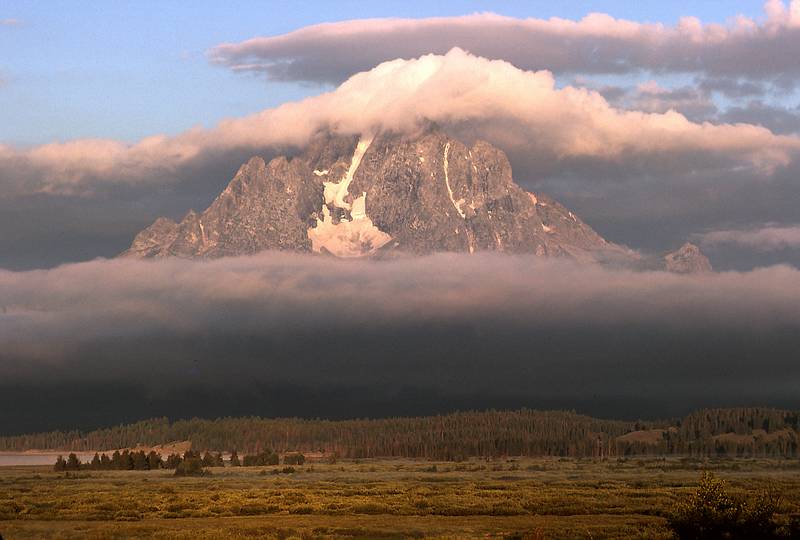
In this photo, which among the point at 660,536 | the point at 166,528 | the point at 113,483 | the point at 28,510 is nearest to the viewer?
the point at 660,536

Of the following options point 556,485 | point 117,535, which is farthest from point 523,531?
point 556,485

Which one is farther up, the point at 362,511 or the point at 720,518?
the point at 720,518

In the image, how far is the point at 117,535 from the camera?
287ft

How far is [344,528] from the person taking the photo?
Answer: 308 feet

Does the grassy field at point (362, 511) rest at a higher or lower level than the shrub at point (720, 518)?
lower

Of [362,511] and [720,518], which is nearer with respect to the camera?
[720,518]

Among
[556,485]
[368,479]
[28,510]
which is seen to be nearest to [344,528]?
[28,510]

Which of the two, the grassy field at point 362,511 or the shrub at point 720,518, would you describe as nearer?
the shrub at point 720,518

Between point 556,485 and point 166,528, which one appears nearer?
point 166,528

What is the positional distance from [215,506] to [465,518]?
23.6 meters

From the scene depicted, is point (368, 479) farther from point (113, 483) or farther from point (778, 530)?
point (778, 530)

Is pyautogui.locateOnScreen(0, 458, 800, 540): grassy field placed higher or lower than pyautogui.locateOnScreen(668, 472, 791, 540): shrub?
lower

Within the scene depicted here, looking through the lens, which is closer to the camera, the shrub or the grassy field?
the shrub

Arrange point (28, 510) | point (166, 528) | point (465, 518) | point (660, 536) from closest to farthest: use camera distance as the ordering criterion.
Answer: point (660, 536)
point (166, 528)
point (465, 518)
point (28, 510)
